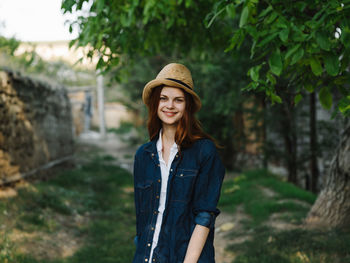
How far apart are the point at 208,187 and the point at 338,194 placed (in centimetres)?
288

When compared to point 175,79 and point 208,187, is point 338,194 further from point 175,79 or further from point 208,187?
point 175,79

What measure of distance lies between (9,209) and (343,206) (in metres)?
4.53

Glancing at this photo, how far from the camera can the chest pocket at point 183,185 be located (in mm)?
1991

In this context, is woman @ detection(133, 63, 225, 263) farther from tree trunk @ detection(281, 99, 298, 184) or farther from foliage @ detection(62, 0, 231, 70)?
tree trunk @ detection(281, 99, 298, 184)

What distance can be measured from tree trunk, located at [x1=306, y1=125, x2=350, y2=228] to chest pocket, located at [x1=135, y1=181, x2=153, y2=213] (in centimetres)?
287

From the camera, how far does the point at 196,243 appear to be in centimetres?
192

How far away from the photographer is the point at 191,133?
211 centimetres

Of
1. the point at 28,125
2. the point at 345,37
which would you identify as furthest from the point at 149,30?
the point at 345,37

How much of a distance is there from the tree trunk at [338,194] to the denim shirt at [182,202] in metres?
2.65

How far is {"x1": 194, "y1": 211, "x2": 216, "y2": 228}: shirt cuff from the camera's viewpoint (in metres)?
1.94

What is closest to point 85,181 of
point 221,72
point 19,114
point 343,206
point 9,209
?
point 19,114

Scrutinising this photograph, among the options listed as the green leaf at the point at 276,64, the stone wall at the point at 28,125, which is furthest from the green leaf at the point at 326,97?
the stone wall at the point at 28,125

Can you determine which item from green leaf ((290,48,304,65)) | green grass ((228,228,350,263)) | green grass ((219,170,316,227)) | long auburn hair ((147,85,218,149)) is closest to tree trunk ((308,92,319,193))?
green grass ((219,170,316,227))

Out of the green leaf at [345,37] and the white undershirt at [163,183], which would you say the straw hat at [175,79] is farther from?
the green leaf at [345,37]
